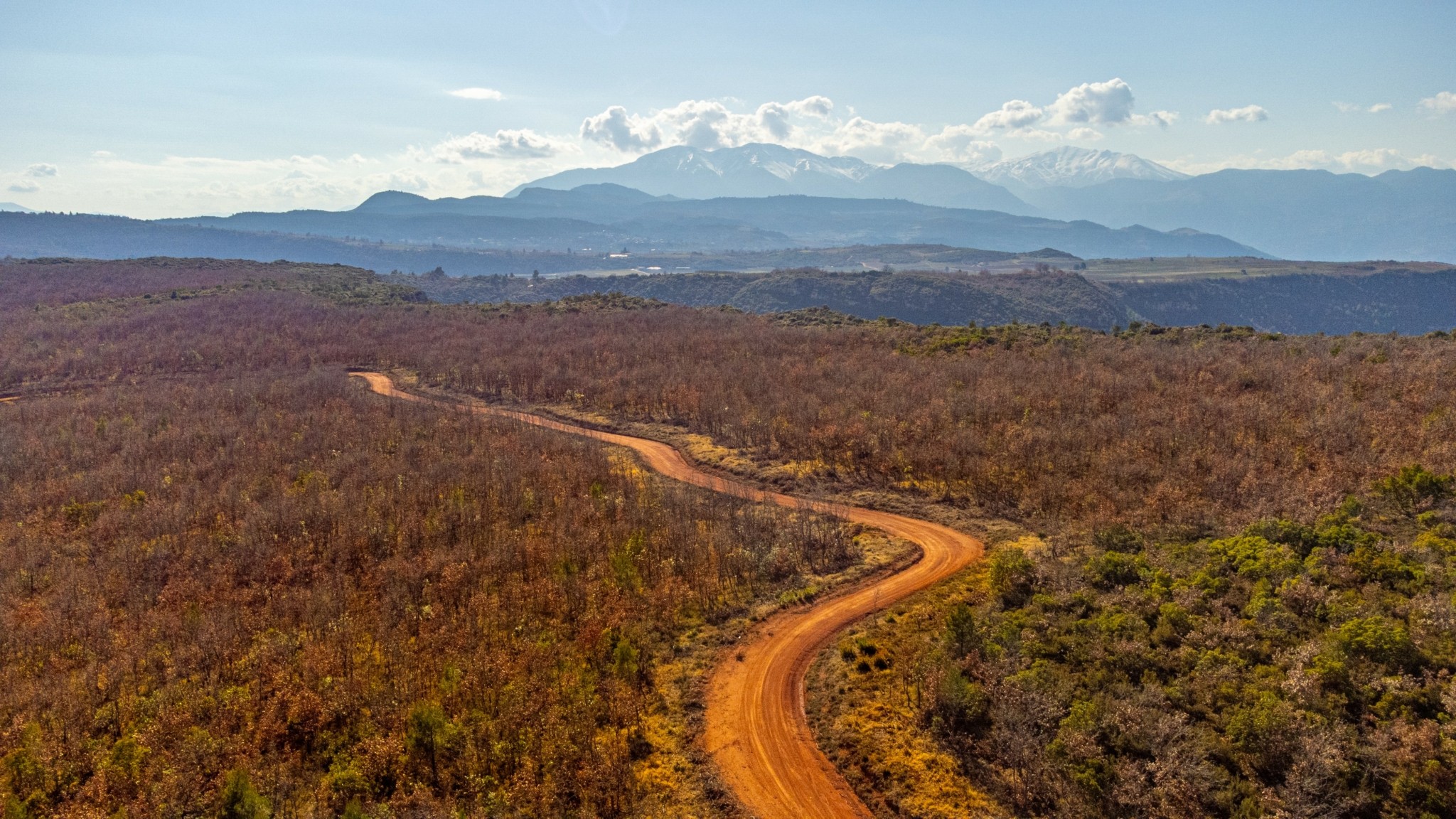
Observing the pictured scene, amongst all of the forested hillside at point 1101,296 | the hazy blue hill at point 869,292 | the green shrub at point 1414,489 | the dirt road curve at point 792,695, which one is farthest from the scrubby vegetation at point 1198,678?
the forested hillside at point 1101,296

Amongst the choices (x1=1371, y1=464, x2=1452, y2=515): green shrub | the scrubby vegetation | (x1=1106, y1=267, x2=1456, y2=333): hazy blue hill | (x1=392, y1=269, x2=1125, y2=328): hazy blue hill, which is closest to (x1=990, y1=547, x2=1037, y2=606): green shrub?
the scrubby vegetation

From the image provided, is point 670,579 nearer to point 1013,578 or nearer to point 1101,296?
point 1013,578

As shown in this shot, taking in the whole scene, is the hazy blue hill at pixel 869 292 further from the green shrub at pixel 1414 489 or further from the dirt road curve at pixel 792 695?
the green shrub at pixel 1414 489

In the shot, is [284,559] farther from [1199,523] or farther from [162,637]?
[1199,523]

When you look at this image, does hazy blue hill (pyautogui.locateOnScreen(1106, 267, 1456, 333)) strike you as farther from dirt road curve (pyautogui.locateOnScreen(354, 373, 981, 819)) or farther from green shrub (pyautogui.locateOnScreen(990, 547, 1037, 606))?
green shrub (pyautogui.locateOnScreen(990, 547, 1037, 606))

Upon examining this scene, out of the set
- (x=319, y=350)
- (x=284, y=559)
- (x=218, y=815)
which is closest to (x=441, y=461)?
(x=284, y=559)

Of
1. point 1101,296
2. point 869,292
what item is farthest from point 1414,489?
point 1101,296
